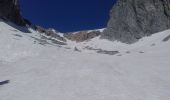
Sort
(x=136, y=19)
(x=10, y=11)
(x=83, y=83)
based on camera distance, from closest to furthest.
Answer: (x=83, y=83), (x=10, y=11), (x=136, y=19)

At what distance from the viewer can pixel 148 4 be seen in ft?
326

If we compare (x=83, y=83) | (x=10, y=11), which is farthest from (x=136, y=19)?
(x=83, y=83)

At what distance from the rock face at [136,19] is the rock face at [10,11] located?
33.5 metres

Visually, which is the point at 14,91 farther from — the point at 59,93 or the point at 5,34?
the point at 5,34

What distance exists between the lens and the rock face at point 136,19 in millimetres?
91500

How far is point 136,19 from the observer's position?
103125 millimetres

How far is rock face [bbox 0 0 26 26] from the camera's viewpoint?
90887 millimetres

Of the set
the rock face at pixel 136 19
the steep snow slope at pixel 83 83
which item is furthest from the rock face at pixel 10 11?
the steep snow slope at pixel 83 83

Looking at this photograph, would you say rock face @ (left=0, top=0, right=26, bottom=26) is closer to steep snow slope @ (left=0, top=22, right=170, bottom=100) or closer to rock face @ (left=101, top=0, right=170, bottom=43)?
rock face @ (left=101, top=0, right=170, bottom=43)

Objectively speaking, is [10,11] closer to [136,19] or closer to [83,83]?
[136,19]

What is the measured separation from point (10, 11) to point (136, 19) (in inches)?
1724

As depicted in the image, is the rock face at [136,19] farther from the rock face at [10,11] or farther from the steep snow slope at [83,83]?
the steep snow slope at [83,83]

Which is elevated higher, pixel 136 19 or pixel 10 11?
pixel 10 11

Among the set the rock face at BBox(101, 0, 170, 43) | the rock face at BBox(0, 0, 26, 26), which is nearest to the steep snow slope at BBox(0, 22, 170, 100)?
the rock face at BBox(0, 0, 26, 26)
